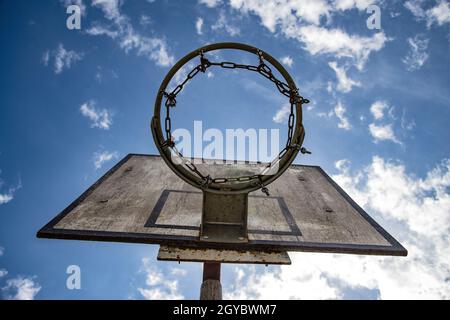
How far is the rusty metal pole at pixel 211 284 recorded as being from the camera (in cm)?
268

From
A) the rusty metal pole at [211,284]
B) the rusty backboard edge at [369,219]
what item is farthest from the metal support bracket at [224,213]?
the rusty backboard edge at [369,219]

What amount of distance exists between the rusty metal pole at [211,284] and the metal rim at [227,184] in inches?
33.0

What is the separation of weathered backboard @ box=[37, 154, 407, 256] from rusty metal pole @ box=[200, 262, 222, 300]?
1.55 ft

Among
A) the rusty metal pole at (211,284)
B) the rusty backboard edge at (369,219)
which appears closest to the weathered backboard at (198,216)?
the rusty backboard edge at (369,219)

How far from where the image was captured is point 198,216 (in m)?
2.91

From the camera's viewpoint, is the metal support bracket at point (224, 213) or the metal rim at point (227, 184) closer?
the metal rim at point (227, 184)

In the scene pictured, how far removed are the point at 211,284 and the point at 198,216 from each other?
608mm

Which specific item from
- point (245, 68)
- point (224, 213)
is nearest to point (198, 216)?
point (224, 213)

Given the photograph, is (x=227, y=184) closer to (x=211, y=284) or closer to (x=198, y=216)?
(x=198, y=216)

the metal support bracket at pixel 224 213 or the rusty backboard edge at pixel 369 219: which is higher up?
the metal support bracket at pixel 224 213

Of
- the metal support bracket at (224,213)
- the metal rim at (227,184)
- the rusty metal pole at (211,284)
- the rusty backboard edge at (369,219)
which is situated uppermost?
the metal rim at (227,184)

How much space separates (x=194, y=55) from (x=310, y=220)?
183 cm

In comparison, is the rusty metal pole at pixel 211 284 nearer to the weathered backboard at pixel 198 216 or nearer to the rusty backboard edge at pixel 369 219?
the weathered backboard at pixel 198 216
